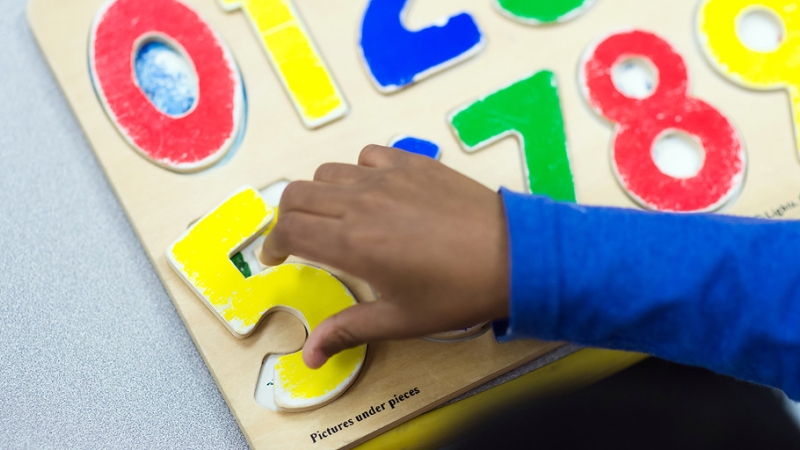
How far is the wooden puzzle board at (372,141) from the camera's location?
565 mm

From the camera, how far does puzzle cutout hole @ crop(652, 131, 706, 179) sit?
24.9 inches

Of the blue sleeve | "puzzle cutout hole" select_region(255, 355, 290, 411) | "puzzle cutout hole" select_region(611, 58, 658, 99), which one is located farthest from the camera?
"puzzle cutout hole" select_region(611, 58, 658, 99)

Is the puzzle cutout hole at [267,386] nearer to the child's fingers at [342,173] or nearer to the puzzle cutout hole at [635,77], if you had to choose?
the child's fingers at [342,173]

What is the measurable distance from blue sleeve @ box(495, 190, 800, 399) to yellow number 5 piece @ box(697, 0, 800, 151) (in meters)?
0.24

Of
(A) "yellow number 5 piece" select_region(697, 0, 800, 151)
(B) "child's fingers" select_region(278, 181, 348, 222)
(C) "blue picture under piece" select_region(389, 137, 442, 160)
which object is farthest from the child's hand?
(A) "yellow number 5 piece" select_region(697, 0, 800, 151)

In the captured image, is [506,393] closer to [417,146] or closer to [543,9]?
[417,146]

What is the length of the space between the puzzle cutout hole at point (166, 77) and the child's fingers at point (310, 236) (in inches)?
8.0

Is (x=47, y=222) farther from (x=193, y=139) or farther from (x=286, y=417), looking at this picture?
(x=286, y=417)

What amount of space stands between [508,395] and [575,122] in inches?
10.4

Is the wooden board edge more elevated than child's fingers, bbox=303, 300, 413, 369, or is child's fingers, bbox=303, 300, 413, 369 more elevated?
child's fingers, bbox=303, 300, 413, 369

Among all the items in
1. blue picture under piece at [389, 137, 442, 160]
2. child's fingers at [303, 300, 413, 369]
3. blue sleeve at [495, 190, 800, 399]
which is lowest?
blue sleeve at [495, 190, 800, 399]

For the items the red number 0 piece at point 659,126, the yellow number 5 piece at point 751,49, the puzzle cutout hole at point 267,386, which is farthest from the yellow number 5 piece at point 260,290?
the yellow number 5 piece at point 751,49

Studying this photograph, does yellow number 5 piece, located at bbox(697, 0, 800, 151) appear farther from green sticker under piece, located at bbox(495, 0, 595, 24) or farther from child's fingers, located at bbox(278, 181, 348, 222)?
child's fingers, located at bbox(278, 181, 348, 222)

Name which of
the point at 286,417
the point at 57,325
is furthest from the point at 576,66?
the point at 57,325
